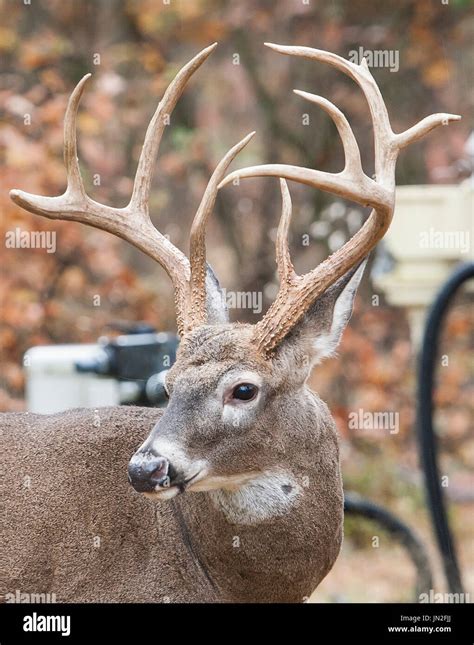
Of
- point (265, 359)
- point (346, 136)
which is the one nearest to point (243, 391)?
point (265, 359)

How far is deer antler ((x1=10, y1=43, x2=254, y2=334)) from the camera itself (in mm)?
3564

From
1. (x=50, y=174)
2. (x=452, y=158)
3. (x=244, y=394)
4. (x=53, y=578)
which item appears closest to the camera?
(x=244, y=394)

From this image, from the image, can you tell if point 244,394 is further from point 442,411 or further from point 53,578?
point 442,411

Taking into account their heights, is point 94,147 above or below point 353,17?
below

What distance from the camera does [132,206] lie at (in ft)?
12.6

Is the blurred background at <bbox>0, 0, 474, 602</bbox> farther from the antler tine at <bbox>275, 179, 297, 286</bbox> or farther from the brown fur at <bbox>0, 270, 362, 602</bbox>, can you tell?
the antler tine at <bbox>275, 179, 297, 286</bbox>

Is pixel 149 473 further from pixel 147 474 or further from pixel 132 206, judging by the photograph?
pixel 132 206

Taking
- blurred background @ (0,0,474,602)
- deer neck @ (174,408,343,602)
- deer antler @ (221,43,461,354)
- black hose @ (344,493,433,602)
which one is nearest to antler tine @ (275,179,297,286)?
deer antler @ (221,43,461,354)

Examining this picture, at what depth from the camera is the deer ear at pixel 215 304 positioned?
146 inches

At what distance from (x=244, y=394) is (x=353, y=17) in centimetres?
807

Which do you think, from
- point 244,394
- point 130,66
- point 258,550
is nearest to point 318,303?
point 244,394

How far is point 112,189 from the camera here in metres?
9.62

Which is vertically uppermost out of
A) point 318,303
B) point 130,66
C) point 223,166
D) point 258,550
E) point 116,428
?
point 130,66

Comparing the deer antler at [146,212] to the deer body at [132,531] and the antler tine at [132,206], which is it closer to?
the antler tine at [132,206]
